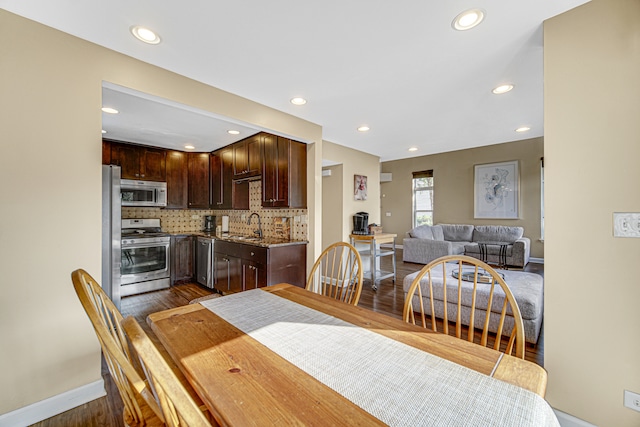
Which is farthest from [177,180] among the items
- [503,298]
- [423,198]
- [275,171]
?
[423,198]

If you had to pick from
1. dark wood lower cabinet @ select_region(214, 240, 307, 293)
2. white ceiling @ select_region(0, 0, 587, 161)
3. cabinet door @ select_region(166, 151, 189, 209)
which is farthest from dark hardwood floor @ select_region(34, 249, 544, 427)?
white ceiling @ select_region(0, 0, 587, 161)

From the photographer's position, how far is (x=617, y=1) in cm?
136

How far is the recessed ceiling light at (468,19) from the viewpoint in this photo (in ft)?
4.88

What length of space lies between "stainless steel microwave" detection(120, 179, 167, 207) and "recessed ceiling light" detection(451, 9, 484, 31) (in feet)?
14.0

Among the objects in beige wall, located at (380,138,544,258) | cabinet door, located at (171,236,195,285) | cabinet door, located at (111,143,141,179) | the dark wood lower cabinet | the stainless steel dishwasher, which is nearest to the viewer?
the dark wood lower cabinet

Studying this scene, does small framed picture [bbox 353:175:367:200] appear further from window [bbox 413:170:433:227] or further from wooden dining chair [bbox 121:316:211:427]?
wooden dining chair [bbox 121:316:211:427]

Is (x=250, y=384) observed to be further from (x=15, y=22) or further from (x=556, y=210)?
(x=15, y=22)

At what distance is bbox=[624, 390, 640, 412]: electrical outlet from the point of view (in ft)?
4.26

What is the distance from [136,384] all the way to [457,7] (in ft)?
6.84

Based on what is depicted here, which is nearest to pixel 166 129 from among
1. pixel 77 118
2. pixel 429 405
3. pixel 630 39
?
pixel 77 118

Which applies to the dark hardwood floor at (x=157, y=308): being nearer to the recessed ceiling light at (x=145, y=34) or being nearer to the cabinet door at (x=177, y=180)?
the cabinet door at (x=177, y=180)

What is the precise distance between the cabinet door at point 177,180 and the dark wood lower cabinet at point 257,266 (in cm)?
132

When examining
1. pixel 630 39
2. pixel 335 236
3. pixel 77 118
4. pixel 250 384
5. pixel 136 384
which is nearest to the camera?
pixel 136 384

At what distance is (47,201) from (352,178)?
3.83m
